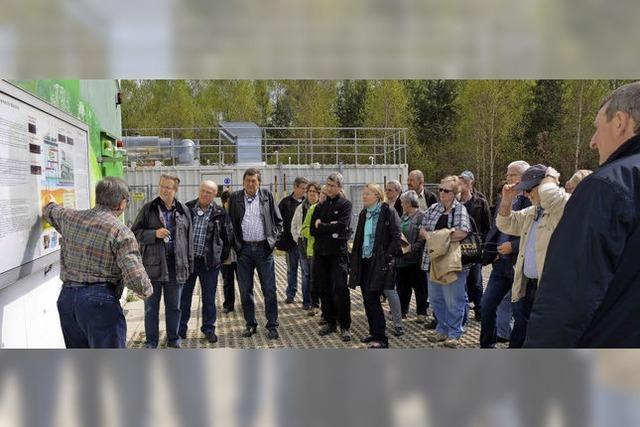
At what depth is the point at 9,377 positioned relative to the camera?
4.79 feet

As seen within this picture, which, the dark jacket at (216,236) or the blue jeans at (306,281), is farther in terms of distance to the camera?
the blue jeans at (306,281)

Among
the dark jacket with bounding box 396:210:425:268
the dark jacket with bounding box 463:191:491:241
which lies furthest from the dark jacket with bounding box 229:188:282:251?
the dark jacket with bounding box 463:191:491:241

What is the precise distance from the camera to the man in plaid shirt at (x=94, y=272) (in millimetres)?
2781

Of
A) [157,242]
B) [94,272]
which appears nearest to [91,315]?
[94,272]

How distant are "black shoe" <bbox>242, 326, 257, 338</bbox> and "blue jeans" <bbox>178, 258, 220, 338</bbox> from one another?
35cm

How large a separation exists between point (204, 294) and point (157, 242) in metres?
1.06

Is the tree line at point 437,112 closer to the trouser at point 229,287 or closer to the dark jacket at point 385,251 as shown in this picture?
the trouser at point 229,287

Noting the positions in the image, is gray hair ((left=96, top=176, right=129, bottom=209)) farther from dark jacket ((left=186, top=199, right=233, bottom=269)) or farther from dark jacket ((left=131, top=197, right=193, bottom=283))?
dark jacket ((left=186, top=199, right=233, bottom=269))

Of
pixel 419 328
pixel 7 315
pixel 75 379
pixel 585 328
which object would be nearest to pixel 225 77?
pixel 75 379

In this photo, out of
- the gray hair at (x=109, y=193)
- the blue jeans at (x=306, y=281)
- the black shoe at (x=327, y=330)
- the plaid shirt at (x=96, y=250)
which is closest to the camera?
the plaid shirt at (x=96, y=250)

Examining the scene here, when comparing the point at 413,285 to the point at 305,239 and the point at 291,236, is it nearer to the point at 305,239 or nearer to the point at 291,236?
the point at 305,239

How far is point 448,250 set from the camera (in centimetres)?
490

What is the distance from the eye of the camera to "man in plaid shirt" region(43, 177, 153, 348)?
2.78m

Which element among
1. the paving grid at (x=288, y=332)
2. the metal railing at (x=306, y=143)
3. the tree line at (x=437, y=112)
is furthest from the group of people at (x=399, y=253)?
the tree line at (x=437, y=112)
